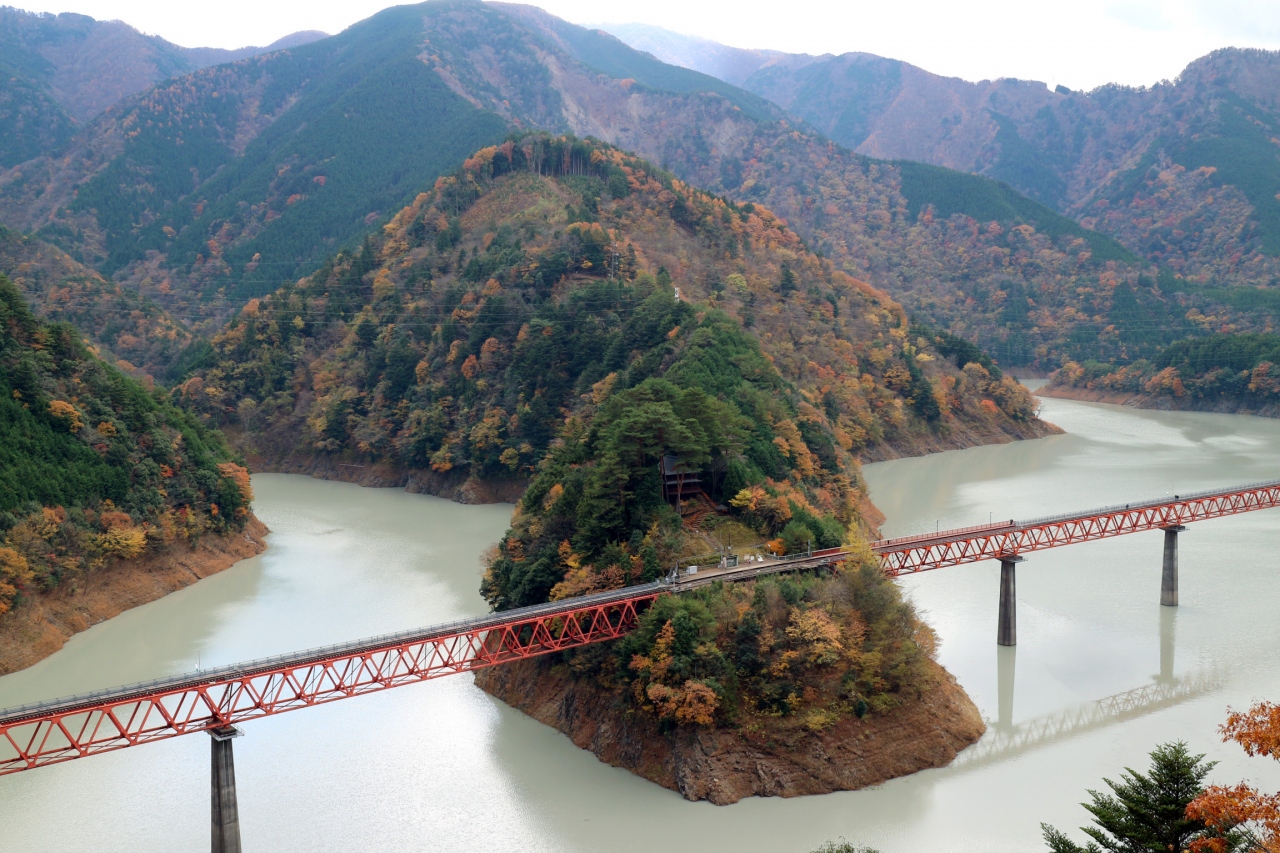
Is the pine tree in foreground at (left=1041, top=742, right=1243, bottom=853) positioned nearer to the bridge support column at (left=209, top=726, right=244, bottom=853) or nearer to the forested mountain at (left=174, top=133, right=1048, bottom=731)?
the forested mountain at (left=174, top=133, right=1048, bottom=731)

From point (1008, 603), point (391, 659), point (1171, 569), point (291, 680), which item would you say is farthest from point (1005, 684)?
point (291, 680)

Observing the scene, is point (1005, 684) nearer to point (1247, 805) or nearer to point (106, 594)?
point (1247, 805)

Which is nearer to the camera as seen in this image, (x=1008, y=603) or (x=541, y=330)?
(x=1008, y=603)

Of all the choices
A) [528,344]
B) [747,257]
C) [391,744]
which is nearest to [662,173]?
[747,257]

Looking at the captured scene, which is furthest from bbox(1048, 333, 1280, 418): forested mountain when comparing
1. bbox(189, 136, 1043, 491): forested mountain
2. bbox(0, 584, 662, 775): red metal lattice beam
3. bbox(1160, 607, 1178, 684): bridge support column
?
bbox(0, 584, 662, 775): red metal lattice beam

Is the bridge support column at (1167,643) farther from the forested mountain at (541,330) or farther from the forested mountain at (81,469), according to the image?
the forested mountain at (81,469)

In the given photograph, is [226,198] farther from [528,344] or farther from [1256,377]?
[1256,377]
